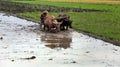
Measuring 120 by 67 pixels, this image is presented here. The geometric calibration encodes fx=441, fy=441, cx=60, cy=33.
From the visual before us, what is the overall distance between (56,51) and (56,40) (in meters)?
3.80

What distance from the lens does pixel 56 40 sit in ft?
65.5

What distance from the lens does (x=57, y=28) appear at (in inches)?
936

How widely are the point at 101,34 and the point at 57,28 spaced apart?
3.02 meters

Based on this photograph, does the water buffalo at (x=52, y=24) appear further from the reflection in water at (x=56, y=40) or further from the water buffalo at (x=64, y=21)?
the reflection in water at (x=56, y=40)

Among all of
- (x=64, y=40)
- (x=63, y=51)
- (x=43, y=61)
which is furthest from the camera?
(x=64, y=40)

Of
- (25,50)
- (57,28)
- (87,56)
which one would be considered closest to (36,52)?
(25,50)

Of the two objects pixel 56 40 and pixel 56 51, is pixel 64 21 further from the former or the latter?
pixel 56 51

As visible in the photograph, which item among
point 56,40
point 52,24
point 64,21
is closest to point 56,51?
point 56,40

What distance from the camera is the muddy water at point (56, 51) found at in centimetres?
1348

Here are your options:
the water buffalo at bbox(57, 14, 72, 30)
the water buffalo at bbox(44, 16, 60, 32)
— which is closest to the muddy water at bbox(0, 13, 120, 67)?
the water buffalo at bbox(44, 16, 60, 32)

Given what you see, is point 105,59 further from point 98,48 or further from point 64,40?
point 64,40

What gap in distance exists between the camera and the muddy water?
44.2 ft

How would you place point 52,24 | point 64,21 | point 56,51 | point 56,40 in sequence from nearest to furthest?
point 56,51
point 56,40
point 52,24
point 64,21

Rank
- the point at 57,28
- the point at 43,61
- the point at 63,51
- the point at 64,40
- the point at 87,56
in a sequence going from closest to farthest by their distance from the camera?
1. the point at 43,61
2. the point at 87,56
3. the point at 63,51
4. the point at 64,40
5. the point at 57,28
